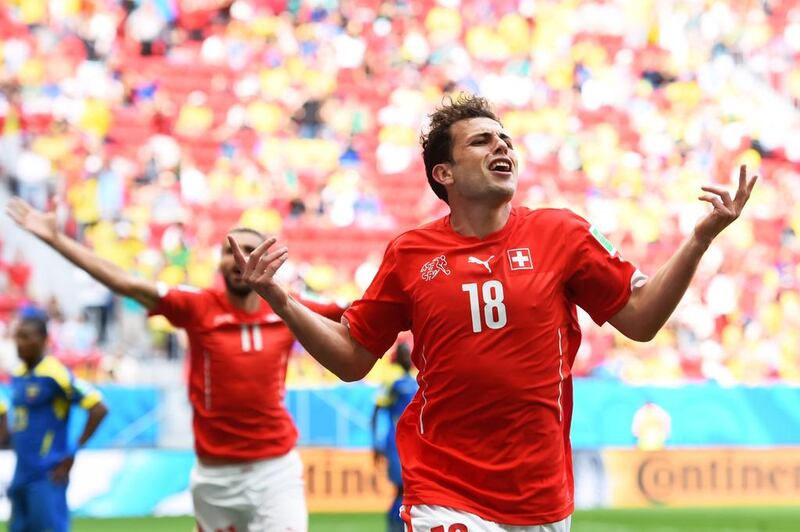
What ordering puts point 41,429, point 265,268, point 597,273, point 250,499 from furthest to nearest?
point 41,429, point 250,499, point 597,273, point 265,268

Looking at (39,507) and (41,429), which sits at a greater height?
(41,429)

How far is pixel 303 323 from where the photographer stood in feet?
15.3

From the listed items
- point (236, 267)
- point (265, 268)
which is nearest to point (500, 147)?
point (265, 268)

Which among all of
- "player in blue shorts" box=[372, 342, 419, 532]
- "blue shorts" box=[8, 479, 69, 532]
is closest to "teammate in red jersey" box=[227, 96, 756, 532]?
"blue shorts" box=[8, 479, 69, 532]

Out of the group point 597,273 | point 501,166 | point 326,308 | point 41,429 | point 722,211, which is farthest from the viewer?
point 41,429

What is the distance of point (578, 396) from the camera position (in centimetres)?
1502

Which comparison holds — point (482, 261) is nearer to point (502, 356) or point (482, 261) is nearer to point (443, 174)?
point (502, 356)

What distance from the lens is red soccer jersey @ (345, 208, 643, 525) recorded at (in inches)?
176

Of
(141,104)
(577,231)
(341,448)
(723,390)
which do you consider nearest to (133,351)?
(341,448)

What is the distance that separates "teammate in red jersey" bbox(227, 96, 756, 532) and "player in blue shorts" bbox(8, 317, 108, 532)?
442 cm

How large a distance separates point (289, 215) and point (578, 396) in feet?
20.5

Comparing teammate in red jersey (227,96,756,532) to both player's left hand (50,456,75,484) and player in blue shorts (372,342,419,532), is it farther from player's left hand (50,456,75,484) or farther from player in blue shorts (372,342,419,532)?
player in blue shorts (372,342,419,532)

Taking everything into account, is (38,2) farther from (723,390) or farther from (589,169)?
(723,390)

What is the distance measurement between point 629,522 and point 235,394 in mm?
7708
